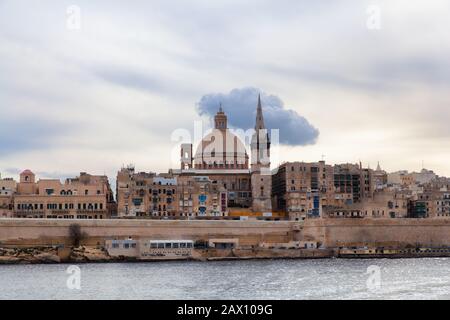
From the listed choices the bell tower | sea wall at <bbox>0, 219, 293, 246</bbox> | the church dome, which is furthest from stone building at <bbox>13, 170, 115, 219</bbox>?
the church dome

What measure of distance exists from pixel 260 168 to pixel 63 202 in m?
19.9

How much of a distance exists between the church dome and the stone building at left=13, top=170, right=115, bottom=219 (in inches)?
642

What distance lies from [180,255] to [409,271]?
18.0 m

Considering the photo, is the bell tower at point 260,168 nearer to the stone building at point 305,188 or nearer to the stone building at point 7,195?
the stone building at point 305,188

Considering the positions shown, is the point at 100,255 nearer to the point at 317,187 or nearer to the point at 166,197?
the point at 166,197

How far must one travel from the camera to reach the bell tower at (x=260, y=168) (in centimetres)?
8162

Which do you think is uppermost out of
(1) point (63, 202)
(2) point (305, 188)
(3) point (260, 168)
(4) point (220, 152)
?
(4) point (220, 152)

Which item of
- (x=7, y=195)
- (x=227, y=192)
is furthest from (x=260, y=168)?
(x=7, y=195)

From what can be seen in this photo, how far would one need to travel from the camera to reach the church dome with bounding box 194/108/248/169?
8881 centimetres

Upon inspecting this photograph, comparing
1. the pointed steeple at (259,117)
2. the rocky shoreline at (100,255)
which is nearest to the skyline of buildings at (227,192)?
the pointed steeple at (259,117)

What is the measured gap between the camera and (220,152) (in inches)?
3514

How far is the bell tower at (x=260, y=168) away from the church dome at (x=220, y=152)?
201cm
